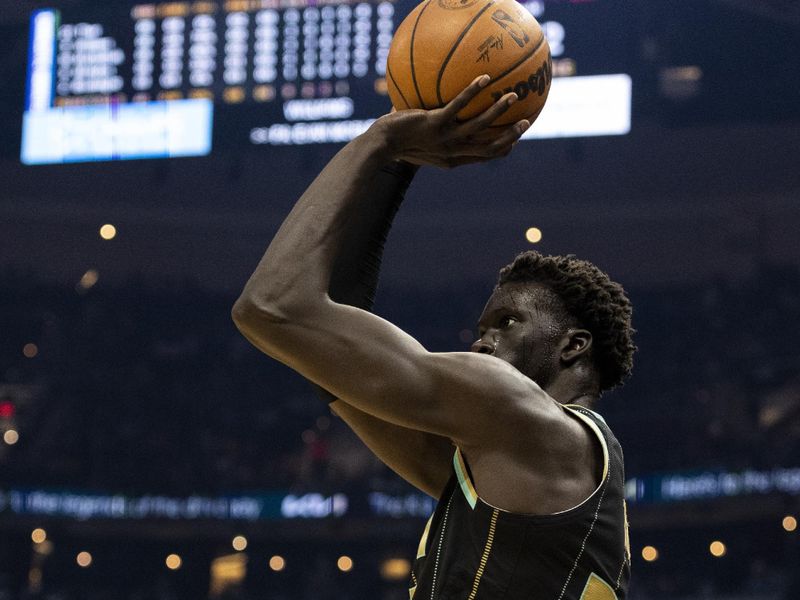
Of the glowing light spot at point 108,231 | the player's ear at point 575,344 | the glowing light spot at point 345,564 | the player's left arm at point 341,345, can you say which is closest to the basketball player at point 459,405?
the player's left arm at point 341,345

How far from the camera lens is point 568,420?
1952mm

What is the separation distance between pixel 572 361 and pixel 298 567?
15939 mm

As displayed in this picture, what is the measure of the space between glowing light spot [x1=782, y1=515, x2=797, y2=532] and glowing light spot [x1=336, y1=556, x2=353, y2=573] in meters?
6.05

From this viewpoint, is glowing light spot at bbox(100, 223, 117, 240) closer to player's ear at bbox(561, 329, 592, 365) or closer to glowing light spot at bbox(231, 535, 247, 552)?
glowing light spot at bbox(231, 535, 247, 552)

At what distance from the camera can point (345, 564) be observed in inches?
666

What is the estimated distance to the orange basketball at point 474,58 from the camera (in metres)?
2.15

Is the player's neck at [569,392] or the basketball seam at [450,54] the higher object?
the basketball seam at [450,54]

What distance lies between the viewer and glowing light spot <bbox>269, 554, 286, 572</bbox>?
1769cm

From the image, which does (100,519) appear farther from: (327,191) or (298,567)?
(327,191)

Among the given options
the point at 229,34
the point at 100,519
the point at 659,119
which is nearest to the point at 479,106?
the point at 229,34

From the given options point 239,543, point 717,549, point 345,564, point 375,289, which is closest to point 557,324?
point 375,289

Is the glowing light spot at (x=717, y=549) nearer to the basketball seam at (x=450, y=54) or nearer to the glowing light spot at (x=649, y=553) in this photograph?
the glowing light spot at (x=649, y=553)

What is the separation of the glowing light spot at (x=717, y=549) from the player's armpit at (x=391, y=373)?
14.6 meters
